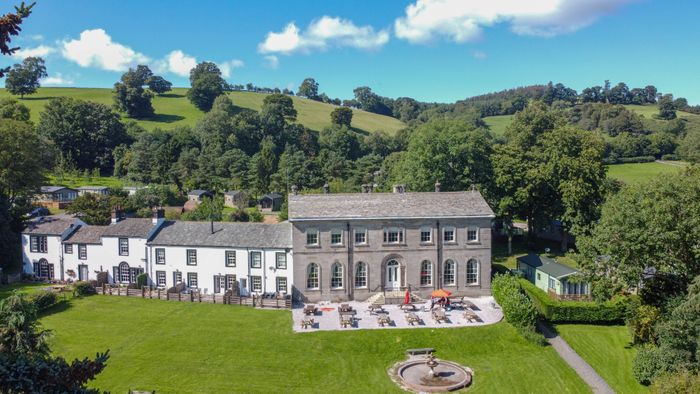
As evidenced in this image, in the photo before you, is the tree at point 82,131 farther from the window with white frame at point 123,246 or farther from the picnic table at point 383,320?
the picnic table at point 383,320

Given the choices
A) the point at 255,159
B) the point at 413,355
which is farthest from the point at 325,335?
the point at 255,159

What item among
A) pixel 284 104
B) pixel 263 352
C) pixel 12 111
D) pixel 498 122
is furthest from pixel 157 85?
pixel 263 352

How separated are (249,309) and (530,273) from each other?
2632 centimetres

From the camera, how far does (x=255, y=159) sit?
9538 centimetres

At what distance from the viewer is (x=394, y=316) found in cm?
3828

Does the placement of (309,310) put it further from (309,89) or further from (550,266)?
(309,89)

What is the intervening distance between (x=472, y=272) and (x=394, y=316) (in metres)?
9.14

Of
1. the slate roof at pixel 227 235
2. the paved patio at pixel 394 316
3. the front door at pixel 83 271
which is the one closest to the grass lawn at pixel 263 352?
the paved patio at pixel 394 316

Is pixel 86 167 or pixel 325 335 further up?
pixel 86 167

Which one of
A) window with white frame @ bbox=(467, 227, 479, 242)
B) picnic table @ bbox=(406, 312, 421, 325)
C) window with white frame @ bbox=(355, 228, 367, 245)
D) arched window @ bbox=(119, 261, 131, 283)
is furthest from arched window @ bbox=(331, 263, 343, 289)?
arched window @ bbox=(119, 261, 131, 283)

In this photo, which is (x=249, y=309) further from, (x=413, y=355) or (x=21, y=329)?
(x=21, y=329)

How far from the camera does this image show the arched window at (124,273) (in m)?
45.5

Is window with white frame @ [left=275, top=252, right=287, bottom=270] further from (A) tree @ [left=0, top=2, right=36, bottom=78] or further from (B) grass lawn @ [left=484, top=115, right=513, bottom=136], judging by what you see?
(B) grass lawn @ [left=484, top=115, right=513, bottom=136]

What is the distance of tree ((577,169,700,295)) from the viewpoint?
107ft
